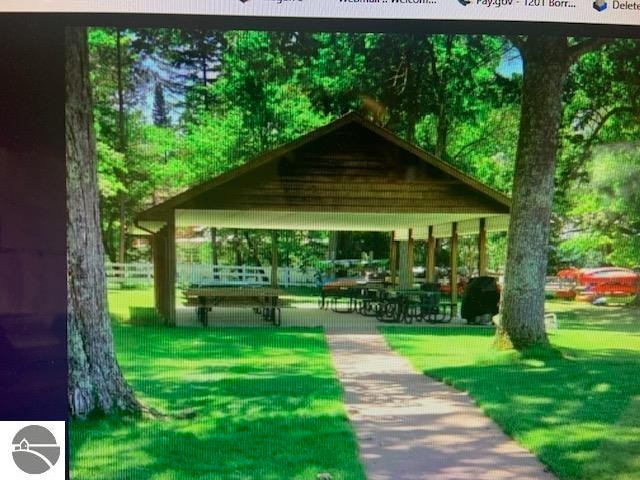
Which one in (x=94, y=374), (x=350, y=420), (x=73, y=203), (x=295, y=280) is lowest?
(x=350, y=420)

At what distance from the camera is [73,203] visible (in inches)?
70.3

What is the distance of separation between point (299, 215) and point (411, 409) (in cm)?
79

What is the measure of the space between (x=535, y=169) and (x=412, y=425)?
982 mm

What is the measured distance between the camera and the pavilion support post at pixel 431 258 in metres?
1.81

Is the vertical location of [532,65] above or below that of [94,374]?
above

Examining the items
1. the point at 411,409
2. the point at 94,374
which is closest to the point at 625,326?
the point at 411,409

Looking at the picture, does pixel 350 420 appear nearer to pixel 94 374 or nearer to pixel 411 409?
pixel 411 409

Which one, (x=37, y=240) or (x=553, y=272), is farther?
(x=553, y=272)

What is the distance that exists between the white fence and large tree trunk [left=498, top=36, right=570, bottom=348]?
741 mm

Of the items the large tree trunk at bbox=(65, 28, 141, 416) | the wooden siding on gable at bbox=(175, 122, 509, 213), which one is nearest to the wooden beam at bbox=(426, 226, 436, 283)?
the wooden siding on gable at bbox=(175, 122, 509, 213)

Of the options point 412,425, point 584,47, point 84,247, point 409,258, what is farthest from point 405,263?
point 84,247

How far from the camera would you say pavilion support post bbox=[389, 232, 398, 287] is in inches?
72.2

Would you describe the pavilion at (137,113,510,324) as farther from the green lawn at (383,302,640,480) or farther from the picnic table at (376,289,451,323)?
the green lawn at (383,302,640,480)

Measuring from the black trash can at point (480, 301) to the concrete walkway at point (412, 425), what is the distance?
0.27 meters
